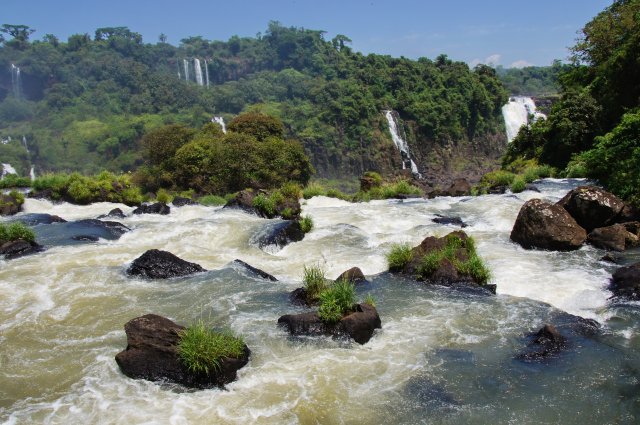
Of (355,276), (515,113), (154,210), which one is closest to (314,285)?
(355,276)

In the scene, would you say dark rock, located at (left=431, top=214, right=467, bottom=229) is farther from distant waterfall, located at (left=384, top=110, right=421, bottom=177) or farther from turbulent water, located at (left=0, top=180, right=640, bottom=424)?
distant waterfall, located at (left=384, top=110, right=421, bottom=177)

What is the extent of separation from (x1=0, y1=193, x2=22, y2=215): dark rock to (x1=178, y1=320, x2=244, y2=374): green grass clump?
24504 millimetres

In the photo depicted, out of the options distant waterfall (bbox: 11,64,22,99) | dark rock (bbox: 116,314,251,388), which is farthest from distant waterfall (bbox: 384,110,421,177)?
distant waterfall (bbox: 11,64,22,99)

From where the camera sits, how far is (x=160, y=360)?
9.56m

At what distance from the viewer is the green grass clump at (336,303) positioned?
11258 mm

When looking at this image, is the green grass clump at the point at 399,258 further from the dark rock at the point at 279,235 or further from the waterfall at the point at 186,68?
the waterfall at the point at 186,68

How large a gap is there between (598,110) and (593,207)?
18951 millimetres

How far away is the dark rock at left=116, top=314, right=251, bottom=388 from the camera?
929 cm

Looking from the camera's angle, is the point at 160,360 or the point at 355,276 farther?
the point at 355,276

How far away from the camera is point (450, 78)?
85438mm

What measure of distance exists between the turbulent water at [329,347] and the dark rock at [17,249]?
2.43 ft

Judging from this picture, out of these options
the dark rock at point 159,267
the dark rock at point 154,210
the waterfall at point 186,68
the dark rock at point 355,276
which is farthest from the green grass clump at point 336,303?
the waterfall at point 186,68

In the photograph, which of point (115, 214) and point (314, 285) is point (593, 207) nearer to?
point (314, 285)

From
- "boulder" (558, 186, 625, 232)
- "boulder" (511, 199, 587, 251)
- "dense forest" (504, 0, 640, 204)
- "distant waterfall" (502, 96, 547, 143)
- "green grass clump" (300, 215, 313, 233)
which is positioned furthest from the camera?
"distant waterfall" (502, 96, 547, 143)
